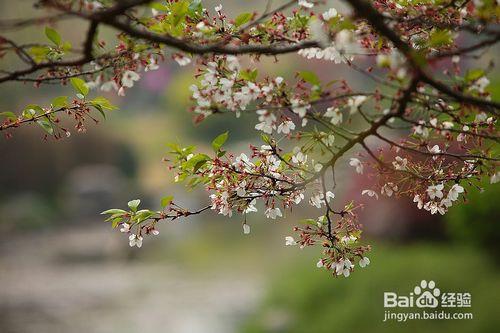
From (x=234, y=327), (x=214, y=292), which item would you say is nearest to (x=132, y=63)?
(x=234, y=327)

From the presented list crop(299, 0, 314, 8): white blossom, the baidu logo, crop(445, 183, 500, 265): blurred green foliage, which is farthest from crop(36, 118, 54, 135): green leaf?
crop(445, 183, 500, 265): blurred green foliage

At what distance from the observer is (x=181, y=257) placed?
10.0 m

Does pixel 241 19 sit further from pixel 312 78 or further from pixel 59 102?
pixel 59 102

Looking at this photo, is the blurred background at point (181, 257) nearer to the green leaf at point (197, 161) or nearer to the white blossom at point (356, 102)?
the green leaf at point (197, 161)

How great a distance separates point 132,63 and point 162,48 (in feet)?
0.29

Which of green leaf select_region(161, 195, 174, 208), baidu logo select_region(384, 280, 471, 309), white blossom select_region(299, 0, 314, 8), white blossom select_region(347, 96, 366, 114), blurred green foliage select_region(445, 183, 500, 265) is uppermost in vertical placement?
blurred green foliage select_region(445, 183, 500, 265)

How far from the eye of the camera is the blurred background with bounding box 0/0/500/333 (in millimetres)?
5184

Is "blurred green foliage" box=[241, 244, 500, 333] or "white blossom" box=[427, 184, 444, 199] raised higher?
"blurred green foliage" box=[241, 244, 500, 333]

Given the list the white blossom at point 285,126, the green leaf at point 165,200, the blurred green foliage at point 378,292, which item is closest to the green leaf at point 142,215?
the green leaf at point 165,200

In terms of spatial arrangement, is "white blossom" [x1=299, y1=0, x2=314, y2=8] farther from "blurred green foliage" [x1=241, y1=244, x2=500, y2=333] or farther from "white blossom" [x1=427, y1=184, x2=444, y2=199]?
"blurred green foliage" [x1=241, y1=244, x2=500, y2=333]

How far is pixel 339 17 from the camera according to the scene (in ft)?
4.59

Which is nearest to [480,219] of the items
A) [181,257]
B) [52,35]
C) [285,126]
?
[285,126]

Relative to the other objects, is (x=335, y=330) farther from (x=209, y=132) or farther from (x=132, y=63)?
(x=209, y=132)

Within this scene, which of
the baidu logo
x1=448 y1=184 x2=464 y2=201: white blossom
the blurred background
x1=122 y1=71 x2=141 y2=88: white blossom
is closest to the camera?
x1=122 y1=71 x2=141 y2=88: white blossom
